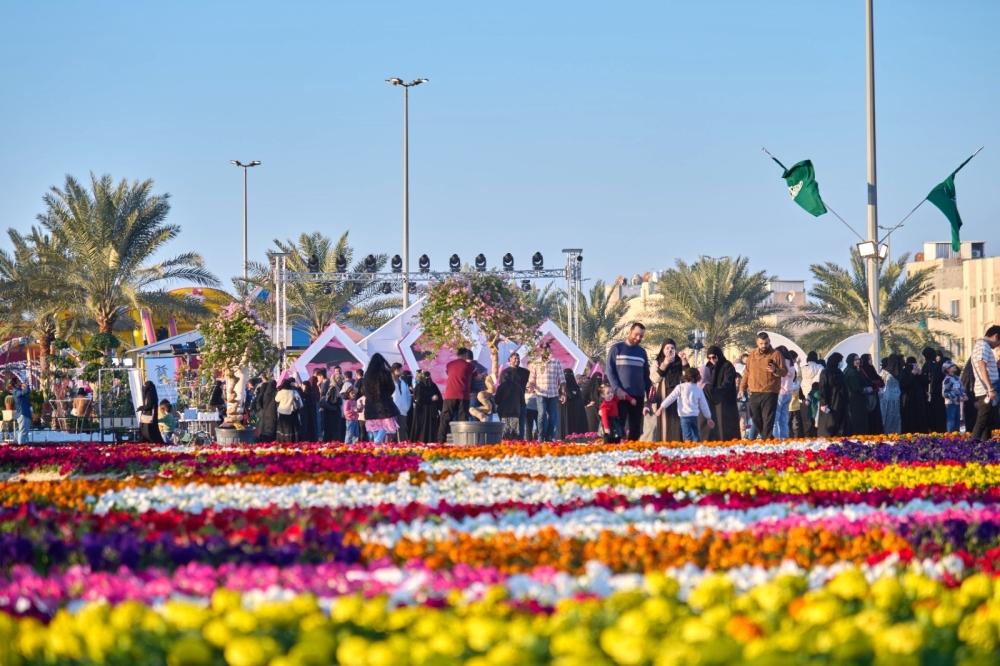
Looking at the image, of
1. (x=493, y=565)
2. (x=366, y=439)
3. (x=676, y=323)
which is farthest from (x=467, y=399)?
(x=676, y=323)

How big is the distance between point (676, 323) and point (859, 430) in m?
24.8

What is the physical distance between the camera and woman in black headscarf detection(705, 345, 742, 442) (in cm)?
1803

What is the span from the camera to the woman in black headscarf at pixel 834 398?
17.9m

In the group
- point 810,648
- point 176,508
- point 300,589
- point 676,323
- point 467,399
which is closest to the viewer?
point 810,648

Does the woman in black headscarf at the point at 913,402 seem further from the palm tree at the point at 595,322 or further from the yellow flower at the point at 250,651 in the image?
the palm tree at the point at 595,322

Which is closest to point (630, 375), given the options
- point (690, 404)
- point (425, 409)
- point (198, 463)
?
point (690, 404)

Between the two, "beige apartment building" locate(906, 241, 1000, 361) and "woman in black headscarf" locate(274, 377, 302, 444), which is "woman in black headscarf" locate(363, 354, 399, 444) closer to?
"woman in black headscarf" locate(274, 377, 302, 444)

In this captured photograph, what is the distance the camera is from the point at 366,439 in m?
22.4

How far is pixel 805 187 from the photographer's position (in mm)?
23812

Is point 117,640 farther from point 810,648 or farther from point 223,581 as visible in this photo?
point 810,648

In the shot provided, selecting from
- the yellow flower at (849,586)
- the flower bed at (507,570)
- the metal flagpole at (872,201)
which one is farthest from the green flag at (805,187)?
the yellow flower at (849,586)

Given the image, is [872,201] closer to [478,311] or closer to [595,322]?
[478,311]

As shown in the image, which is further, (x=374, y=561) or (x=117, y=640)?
(x=374, y=561)

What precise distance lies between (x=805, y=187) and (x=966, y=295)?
6195 cm
